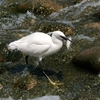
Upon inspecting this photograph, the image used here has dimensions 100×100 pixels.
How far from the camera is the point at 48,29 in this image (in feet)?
24.3

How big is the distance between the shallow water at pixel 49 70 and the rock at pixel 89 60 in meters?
0.10

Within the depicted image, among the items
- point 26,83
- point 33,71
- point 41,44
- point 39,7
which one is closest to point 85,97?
point 26,83

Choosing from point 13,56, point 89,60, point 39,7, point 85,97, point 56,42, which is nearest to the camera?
point 85,97

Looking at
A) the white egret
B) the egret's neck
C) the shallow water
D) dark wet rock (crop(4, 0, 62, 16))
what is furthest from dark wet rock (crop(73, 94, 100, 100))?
dark wet rock (crop(4, 0, 62, 16))

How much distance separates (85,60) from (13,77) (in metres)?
1.41

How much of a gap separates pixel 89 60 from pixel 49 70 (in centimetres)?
83

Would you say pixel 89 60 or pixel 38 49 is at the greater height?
pixel 38 49

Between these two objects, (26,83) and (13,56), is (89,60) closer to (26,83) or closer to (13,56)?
(26,83)

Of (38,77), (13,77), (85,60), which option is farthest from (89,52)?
(13,77)

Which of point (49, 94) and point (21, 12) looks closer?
point (49, 94)

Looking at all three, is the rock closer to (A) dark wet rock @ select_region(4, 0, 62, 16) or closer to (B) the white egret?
(B) the white egret

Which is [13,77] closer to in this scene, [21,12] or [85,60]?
[85,60]

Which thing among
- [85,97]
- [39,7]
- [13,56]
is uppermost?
[39,7]

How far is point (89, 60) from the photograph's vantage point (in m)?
5.44
